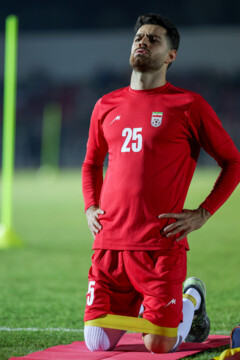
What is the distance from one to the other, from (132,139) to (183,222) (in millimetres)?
420

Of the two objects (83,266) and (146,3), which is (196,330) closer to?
(83,266)

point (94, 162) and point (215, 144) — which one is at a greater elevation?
point (215, 144)

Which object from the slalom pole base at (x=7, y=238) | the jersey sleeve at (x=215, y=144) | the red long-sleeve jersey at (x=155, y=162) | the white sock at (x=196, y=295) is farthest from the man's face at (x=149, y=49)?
the slalom pole base at (x=7, y=238)

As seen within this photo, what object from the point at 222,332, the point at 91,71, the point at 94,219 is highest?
the point at 94,219

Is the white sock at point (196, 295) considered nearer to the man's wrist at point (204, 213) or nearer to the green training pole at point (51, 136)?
the man's wrist at point (204, 213)

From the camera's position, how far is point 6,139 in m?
7.21

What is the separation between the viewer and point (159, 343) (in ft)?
9.82

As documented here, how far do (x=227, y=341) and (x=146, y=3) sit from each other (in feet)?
94.1

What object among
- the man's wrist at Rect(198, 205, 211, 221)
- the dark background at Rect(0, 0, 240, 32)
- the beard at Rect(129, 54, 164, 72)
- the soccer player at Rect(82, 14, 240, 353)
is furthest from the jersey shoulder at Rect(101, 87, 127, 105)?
the dark background at Rect(0, 0, 240, 32)

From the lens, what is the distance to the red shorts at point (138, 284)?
2.97 metres

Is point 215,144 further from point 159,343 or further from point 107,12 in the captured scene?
point 107,12

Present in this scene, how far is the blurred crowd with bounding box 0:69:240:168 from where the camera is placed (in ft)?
106

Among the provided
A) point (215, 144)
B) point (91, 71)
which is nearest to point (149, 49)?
point (215, 144)

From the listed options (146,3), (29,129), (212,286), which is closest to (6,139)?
(212,286)
